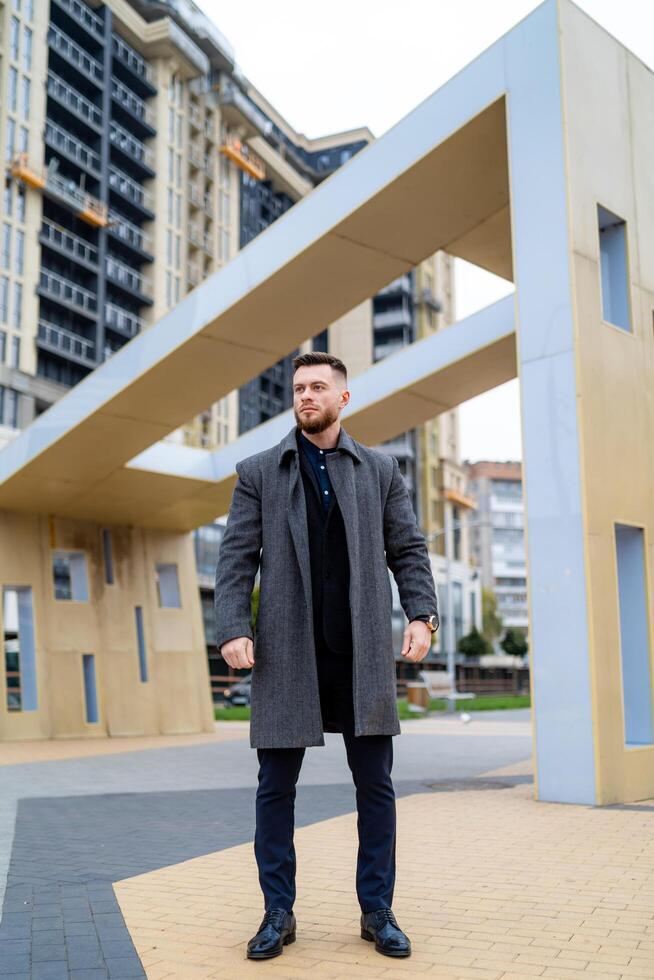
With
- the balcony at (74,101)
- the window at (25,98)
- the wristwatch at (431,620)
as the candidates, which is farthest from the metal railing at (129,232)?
the wristwatch at (431,620)

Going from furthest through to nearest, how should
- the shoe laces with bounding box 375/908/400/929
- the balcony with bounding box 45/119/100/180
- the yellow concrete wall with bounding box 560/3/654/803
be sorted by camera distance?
1. the balcony with bounding box 45/119/100/180
2. the yellow concrete wall with bounding box 560/3/654/803
3. the shoe laces with bounding box 375/908/400/929

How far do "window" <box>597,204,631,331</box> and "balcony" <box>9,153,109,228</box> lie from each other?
38414 mm

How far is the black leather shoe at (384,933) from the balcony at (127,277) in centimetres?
4848

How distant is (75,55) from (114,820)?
4895 centimetres

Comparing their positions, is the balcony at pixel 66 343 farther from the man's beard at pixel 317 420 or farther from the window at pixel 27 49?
the man's beard at pixel 317 420

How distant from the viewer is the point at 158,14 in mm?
52562

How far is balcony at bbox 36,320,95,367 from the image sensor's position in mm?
43584

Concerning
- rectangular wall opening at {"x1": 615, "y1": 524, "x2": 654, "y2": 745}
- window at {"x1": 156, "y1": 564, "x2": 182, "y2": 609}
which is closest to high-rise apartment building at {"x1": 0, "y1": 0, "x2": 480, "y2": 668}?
window at {"x1": 156, "y1": 564, "x2": 182, "y2": 609}

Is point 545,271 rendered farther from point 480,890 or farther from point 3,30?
point 3,30

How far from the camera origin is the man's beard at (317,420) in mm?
3645

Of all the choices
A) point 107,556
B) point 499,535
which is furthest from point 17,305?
point 499,535

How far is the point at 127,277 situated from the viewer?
50.6 m

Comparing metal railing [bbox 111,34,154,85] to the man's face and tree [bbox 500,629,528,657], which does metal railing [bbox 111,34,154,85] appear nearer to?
tree [bbox 500,629,528,657]

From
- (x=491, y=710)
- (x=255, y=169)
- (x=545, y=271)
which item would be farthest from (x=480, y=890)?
(x=255, y=169)
